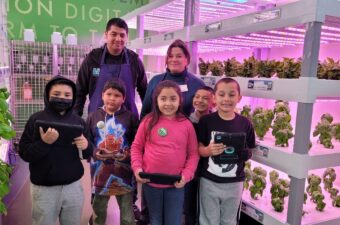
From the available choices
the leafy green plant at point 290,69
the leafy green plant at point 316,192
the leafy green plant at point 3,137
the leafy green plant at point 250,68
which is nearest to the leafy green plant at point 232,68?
the leafy green plant at point 250,68

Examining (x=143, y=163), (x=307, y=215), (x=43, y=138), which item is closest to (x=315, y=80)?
(x=307, y=215)

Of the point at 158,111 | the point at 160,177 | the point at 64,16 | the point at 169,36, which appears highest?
the point at 64,16

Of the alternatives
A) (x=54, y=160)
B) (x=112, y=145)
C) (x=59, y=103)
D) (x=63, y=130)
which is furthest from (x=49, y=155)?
(x=112, y=145)

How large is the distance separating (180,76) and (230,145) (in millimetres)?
707

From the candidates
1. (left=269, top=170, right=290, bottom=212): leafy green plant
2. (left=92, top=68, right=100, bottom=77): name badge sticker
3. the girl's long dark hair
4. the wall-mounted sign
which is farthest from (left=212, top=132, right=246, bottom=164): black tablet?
the wall-mounted sign

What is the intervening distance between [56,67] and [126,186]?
4151 mm

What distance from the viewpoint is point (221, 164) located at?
1.96 metres

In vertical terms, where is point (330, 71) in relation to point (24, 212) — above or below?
above

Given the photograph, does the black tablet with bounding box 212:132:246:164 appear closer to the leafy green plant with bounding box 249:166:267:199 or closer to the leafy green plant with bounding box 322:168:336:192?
the leafy green plant with bounding box 249:166:267:199

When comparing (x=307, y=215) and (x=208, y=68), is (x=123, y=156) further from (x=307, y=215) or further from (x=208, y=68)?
(x=307, y=215)

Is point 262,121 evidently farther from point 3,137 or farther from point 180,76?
point 3,137

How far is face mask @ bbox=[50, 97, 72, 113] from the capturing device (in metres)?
1.82

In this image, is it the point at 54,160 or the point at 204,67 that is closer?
the point at 54,160

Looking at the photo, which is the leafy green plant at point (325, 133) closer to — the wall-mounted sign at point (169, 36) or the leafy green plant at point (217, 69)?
the leafy green plant at point (217, 69)
